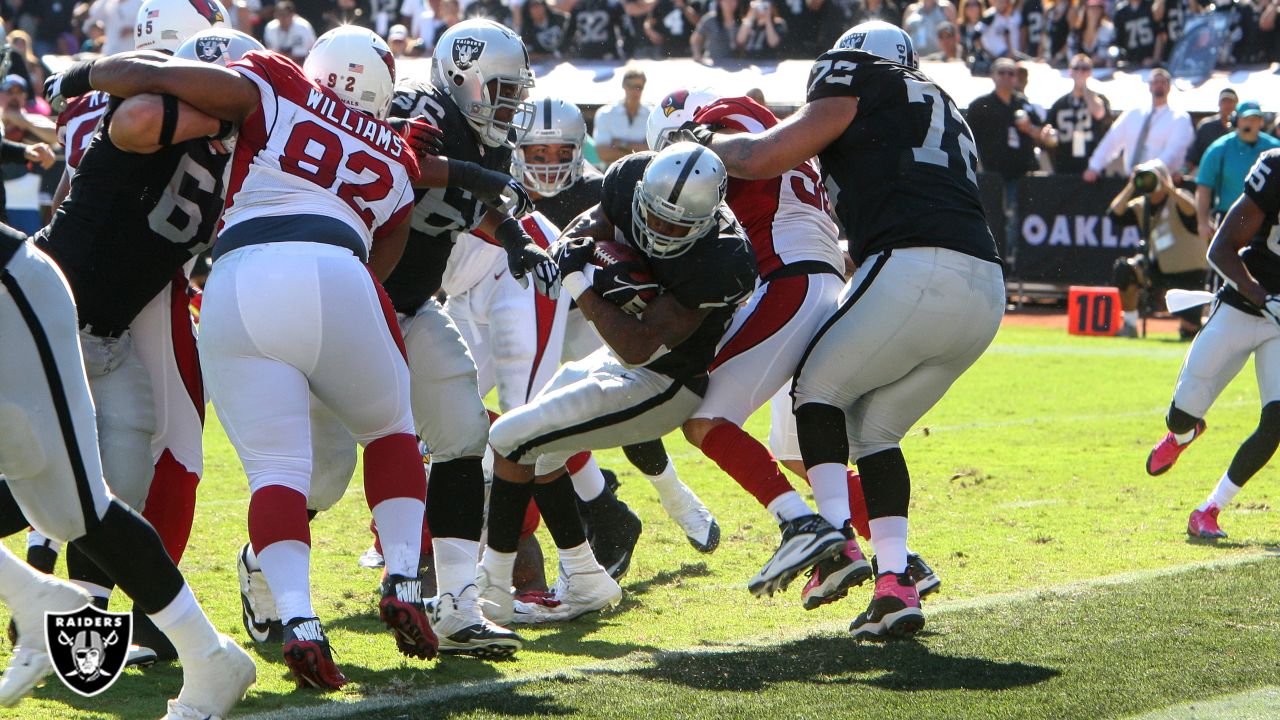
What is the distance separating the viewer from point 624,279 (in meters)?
4.32

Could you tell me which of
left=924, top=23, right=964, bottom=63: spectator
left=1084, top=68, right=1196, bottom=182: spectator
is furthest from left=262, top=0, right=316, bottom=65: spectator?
left=1084, top=68, right=1196, bottom=182: spectator

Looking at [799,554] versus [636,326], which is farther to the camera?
[636,326]

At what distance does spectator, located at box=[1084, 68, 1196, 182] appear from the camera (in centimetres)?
1435

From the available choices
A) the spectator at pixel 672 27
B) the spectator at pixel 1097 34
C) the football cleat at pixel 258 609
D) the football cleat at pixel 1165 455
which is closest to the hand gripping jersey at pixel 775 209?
the football cleat at pixel 258 609

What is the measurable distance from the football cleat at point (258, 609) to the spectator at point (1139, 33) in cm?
1363

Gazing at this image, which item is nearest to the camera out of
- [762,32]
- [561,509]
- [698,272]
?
[698,272]

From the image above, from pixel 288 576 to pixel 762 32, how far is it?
14443 mm

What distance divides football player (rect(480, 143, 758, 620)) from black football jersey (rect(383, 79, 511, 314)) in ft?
1.18

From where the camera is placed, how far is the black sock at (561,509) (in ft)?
15.8

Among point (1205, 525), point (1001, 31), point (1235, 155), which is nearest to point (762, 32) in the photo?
point (1001, 31)

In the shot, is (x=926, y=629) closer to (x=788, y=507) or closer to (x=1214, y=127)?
(x=788, y=507)

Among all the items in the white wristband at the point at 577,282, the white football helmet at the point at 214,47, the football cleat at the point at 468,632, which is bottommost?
the football cleat at the point at 468,632

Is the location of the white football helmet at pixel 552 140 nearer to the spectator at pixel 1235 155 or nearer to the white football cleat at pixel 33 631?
the white football cleat at pixel 33 631

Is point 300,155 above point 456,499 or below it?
above
